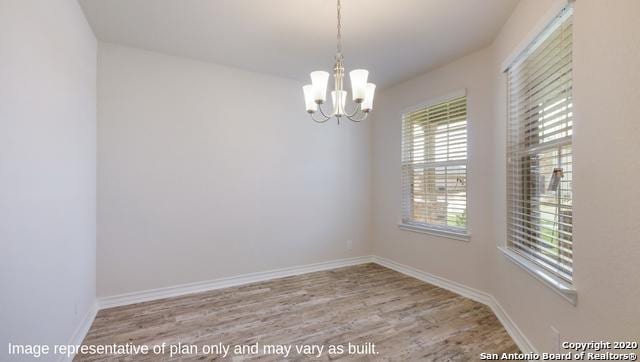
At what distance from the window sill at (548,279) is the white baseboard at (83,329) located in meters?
3.13

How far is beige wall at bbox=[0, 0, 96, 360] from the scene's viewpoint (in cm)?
139

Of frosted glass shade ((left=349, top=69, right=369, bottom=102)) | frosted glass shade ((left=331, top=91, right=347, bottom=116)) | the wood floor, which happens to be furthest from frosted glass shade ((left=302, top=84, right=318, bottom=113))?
the wood floor

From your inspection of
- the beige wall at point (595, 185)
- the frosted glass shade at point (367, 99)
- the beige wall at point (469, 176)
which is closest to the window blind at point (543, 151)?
the beige wall at point (595, 185)

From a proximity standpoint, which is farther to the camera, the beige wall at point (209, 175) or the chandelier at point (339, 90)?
the beige wall at point (209, 175)

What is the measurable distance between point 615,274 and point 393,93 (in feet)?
11.1

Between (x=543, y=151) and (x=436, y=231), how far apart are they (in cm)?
176

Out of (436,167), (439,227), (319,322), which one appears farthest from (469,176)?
(319,322)

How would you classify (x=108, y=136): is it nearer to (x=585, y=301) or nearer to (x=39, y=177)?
(x=39, y=177)

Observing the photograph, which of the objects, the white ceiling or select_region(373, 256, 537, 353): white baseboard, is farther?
the white ceiling

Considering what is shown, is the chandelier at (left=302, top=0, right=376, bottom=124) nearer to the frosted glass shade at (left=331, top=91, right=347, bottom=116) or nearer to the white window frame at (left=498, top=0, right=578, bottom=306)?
the frosted glass shade at (left=331, top=91, right=347, bottom=116)

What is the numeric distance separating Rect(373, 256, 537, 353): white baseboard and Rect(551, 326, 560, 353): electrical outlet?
0.27 m

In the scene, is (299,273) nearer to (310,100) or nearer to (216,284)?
(216,284)

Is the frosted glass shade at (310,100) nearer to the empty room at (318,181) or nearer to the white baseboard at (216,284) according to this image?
the empty room at (318,181)

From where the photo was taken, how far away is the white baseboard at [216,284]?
297 cm
